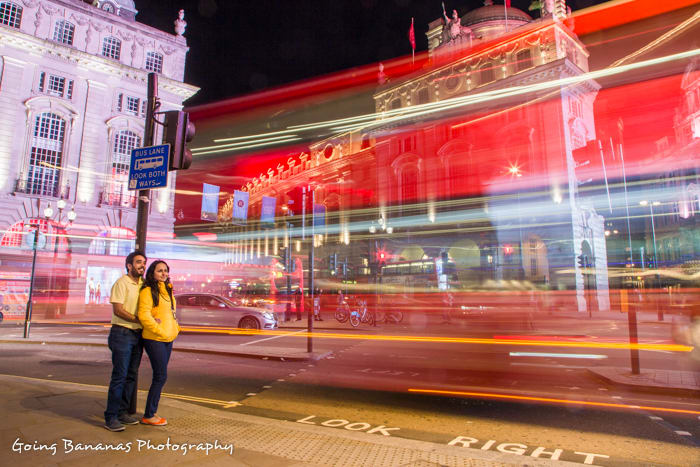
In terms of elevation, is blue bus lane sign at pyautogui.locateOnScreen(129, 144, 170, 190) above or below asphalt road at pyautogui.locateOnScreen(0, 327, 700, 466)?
above

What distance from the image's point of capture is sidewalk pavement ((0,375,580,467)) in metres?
3.87

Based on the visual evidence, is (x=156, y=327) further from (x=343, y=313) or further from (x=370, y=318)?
(x=343, y=313)

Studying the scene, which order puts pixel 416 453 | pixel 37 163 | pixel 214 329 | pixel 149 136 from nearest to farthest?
pixel 416 453, pixel 149 136, pixel 214 329, pixel 37 163

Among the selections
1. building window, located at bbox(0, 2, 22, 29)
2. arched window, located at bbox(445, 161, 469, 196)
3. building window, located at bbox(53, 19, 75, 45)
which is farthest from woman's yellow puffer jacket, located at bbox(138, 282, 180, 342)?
arched window, located at bbox(445, 161, 469, 196)

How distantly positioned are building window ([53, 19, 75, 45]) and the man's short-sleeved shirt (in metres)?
38.9

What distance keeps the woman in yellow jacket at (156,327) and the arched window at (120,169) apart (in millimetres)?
35159

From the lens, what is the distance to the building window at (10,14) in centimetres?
3241

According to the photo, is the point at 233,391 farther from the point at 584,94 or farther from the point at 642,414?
the point at 584,94

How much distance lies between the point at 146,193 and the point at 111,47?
3888 cm

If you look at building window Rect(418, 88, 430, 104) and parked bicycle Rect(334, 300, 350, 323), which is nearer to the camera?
parked bicycle Rect(334, 300, 350, 323)

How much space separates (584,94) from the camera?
44219 millimetres

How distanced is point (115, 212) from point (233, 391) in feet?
108

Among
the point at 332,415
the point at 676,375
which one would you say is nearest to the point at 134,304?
the point at 332,415

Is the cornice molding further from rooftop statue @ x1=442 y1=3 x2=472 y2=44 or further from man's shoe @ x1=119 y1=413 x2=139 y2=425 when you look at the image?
man's shoe @ x1=119 y1=413 x2=139 y2=425
